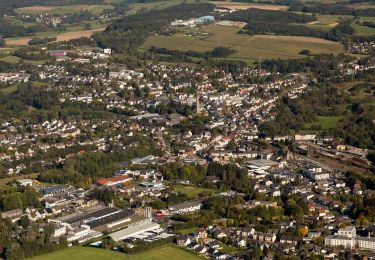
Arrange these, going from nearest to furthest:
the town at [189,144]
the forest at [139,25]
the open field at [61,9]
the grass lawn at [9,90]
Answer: the town at [189,144] → the grass lawn at [9,90] → the forest at [139,25] → the open field at [61,9]

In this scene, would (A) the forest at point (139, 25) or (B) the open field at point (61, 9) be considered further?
(B) the open field at point (61, 9)

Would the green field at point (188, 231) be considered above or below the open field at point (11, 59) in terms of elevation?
above

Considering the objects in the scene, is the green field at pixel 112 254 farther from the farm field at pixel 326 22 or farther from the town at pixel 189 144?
the farm field at pixel 326 22

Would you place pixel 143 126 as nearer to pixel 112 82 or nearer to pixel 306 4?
pixel 112 82

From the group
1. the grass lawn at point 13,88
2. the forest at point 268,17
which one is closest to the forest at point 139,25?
the forest at point 268,17

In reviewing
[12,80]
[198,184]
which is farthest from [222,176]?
[12,80]

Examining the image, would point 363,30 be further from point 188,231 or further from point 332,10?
point 188,231

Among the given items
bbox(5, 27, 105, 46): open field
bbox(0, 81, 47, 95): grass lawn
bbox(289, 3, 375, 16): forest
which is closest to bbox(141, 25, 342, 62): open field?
bbox(5, 27, 105, 46): open field
